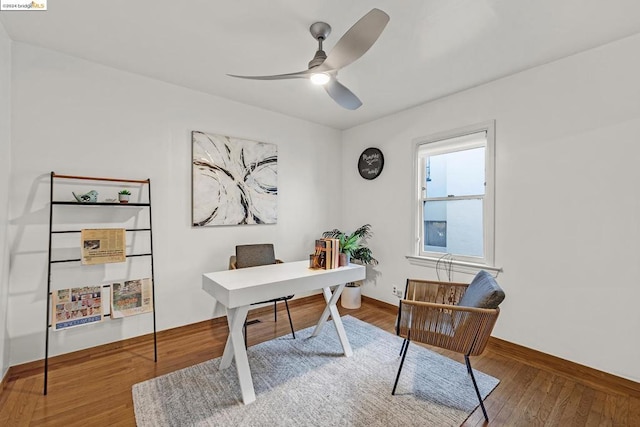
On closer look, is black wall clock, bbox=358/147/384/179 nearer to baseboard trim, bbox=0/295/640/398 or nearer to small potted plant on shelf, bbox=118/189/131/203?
baseboard trim, bbox=0/295/640/398

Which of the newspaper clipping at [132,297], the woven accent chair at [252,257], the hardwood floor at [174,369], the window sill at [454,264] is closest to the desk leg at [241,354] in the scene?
the hardwood floor at [174,369]

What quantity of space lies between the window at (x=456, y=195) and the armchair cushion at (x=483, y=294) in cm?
82

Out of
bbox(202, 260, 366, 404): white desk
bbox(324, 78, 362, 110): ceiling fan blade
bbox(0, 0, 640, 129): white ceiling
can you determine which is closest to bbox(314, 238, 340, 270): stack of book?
bbox(202, 260, 366, 404): white desk

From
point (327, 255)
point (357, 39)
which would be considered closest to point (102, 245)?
point (327, 255)

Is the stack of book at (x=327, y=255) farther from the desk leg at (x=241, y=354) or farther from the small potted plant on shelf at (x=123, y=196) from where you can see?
the small potted plant on shelf at (x=123, y=196)

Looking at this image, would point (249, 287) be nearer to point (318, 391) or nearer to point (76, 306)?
point (318, 391)

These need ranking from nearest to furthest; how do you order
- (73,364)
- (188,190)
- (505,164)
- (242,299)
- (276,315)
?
(242,299), (73,364), (505,164), (188,190), (276,315)

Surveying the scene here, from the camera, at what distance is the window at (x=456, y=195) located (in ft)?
9.32

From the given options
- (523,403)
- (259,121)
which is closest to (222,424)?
(523,403)

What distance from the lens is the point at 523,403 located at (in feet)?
6.27

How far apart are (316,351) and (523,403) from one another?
1.57 m

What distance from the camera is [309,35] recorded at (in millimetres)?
2066

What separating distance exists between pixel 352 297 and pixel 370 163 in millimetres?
1899

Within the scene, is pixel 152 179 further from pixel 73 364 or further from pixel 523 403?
pixel 523 403
